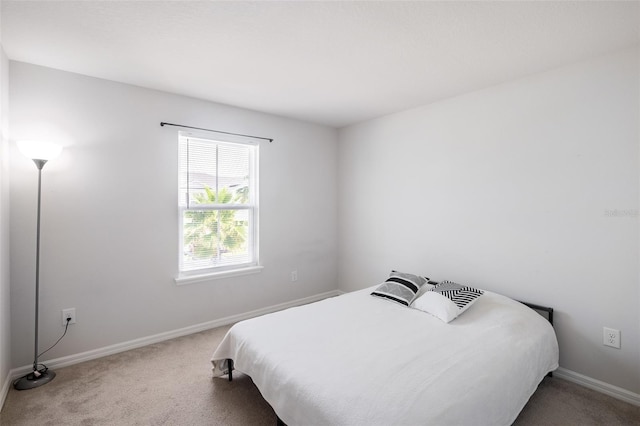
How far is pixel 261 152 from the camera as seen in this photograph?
3.60 meters

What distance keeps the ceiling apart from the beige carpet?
2413 millimetres

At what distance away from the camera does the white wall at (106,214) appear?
2.37 metres

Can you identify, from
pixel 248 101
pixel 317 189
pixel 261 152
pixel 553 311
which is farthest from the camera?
pixel 317 189

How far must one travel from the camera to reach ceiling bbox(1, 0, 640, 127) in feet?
5.59

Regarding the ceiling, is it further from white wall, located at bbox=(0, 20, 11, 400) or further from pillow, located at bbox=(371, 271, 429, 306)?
pillow, located at bbox=(371, 271, 429, 306)

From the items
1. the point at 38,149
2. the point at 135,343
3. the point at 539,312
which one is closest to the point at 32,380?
the point at 135,343

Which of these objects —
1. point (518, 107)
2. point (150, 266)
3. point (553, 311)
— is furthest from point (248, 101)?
point (553, 311)

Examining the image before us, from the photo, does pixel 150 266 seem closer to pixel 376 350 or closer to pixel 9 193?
pixel 9 193

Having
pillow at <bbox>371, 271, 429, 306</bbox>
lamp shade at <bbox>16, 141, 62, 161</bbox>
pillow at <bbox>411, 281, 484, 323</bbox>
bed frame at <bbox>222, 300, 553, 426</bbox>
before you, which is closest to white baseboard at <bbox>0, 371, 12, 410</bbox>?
bed frame at <bbox>222, 300, 553, 426</bbox>

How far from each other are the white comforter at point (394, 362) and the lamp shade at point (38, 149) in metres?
1.86

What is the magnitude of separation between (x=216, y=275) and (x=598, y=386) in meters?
3.36

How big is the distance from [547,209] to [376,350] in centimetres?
182

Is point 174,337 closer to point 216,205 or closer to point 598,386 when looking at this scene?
point 216,205

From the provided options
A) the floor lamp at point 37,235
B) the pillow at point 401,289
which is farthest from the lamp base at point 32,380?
the pillow at point 401,289
